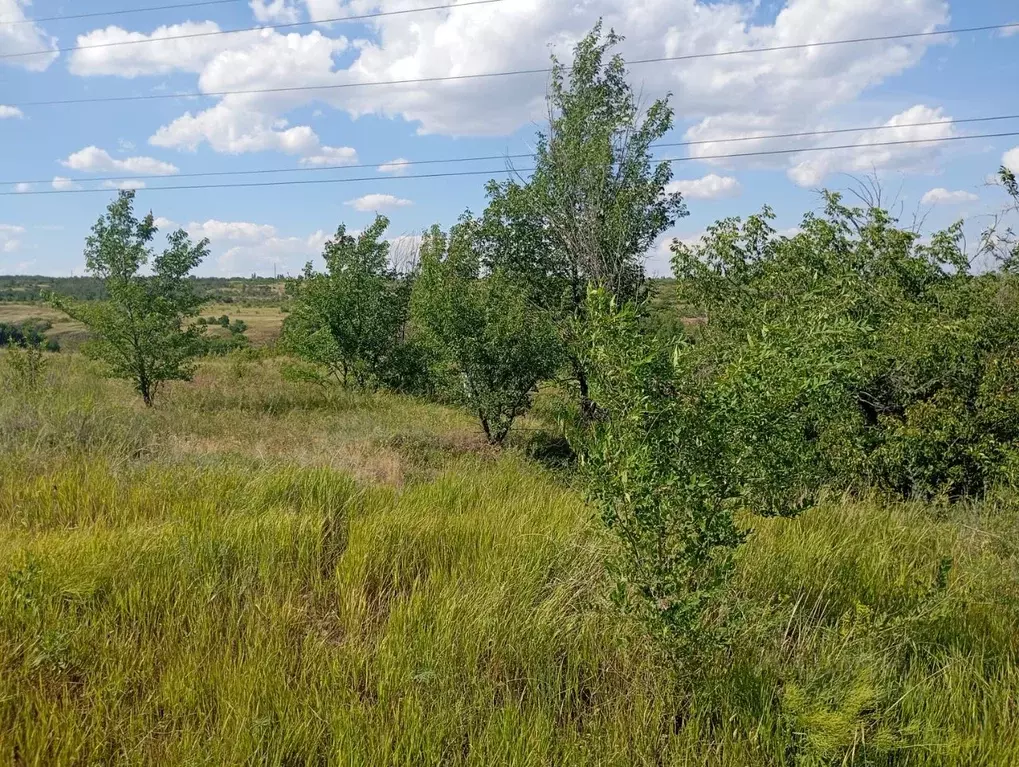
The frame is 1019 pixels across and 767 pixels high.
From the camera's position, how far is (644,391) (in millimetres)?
3037

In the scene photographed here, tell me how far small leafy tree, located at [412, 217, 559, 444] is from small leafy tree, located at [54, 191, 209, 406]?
19.6 feet

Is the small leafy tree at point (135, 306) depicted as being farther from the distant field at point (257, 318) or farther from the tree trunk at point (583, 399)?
the distant field at point (257, 318)

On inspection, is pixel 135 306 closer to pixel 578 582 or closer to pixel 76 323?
pixel 578 582

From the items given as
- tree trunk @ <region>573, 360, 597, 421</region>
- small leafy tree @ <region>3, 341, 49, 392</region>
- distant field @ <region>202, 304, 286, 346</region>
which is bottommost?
tree trunk @ <region>573, 360, 597, 421</region>

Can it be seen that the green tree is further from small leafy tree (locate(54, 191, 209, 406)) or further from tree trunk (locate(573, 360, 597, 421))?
small leafy tree (locate(54, 191, 209, 406))

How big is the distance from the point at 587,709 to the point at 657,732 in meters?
0.39

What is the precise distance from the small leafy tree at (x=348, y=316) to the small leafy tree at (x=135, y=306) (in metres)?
3.60

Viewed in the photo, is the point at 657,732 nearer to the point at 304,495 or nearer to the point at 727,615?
the point at 727,615

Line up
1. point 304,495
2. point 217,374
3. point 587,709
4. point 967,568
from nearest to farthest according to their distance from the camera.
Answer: point 587,709
point 967,568
point 304,495
point 217,374

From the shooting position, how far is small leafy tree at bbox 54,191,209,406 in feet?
46.2

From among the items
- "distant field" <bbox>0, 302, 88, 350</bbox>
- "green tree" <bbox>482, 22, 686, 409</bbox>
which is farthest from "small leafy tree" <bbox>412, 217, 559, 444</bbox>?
"distant field" <bbox>0, 302, 88, 350</bbox>

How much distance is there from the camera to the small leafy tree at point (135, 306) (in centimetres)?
1408

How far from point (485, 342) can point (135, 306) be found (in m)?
7.83

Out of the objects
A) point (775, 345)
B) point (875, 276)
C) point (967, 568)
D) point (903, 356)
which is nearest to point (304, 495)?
point (775, 345)
